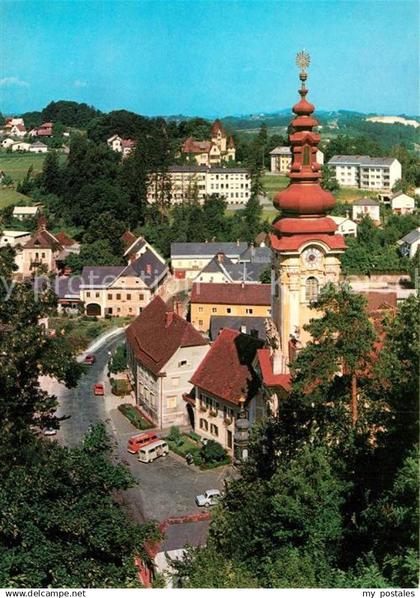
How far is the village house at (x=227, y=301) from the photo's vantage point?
42688mm

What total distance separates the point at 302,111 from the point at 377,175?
54.0 metres

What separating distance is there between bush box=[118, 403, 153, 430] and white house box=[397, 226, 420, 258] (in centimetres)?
2617

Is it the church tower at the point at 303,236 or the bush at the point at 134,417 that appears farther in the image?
the bush at the point at 134,417

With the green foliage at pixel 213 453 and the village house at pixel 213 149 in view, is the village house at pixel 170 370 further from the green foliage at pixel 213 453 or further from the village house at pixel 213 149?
the village house at pixel 213 149

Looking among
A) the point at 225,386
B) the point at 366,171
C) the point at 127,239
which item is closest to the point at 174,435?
the point at 225,386

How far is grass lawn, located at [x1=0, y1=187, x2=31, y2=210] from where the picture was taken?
7394cm

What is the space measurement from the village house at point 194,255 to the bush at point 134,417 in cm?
2126

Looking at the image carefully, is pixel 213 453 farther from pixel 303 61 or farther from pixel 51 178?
pixel 51 178

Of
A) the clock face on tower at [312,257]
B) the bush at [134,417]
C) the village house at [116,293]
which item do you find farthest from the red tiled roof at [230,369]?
the village house at [116,293]

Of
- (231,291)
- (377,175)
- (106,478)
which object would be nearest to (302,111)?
(106,478)

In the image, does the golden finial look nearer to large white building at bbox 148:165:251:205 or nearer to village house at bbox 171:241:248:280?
village house at bbox 171:241:248:280

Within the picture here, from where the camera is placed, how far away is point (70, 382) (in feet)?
70.2

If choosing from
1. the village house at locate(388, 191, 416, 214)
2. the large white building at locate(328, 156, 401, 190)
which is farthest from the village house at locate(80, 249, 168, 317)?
the large white building at locate(328, 156, 401, 190)

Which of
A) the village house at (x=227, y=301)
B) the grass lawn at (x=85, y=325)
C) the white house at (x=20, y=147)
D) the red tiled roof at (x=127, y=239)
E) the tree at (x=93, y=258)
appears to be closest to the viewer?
the village house at (x=227, y=301)
